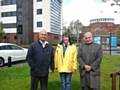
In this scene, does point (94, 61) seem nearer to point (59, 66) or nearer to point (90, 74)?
point (90, 74)

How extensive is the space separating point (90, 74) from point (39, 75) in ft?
4.43

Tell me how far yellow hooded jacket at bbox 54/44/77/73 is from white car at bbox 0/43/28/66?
14.3m

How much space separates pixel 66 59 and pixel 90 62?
3.27 ft

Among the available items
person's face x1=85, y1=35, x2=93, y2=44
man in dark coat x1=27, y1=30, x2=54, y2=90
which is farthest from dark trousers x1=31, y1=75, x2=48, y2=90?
person's face x1=85, y1=35, x2=93, y2=44

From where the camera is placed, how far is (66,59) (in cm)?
940

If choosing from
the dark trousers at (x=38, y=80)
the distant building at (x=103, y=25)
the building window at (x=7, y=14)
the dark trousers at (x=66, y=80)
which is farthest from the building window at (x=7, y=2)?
the dark trousers at (x=38, y=80)

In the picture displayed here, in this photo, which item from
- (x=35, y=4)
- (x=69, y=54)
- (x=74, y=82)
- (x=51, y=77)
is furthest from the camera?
(x=35, y=4)

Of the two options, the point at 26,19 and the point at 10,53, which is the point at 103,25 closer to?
the point at 26,19

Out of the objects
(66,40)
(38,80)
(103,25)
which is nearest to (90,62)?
(66,40)

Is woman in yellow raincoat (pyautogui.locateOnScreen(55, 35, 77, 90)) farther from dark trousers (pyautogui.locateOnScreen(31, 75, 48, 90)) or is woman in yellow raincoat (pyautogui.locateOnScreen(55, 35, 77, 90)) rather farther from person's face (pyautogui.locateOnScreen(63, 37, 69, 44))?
dark trousers (pyautogui.locateOnScreen(31, 75, 48, 90))

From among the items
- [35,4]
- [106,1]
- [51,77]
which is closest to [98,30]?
[35,4]

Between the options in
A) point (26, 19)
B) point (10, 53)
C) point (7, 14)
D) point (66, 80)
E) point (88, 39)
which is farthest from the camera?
point (7, 14)

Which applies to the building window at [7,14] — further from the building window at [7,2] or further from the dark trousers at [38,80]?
the dark trousers at [38,80]

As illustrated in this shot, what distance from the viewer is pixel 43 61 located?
29.0 feet
